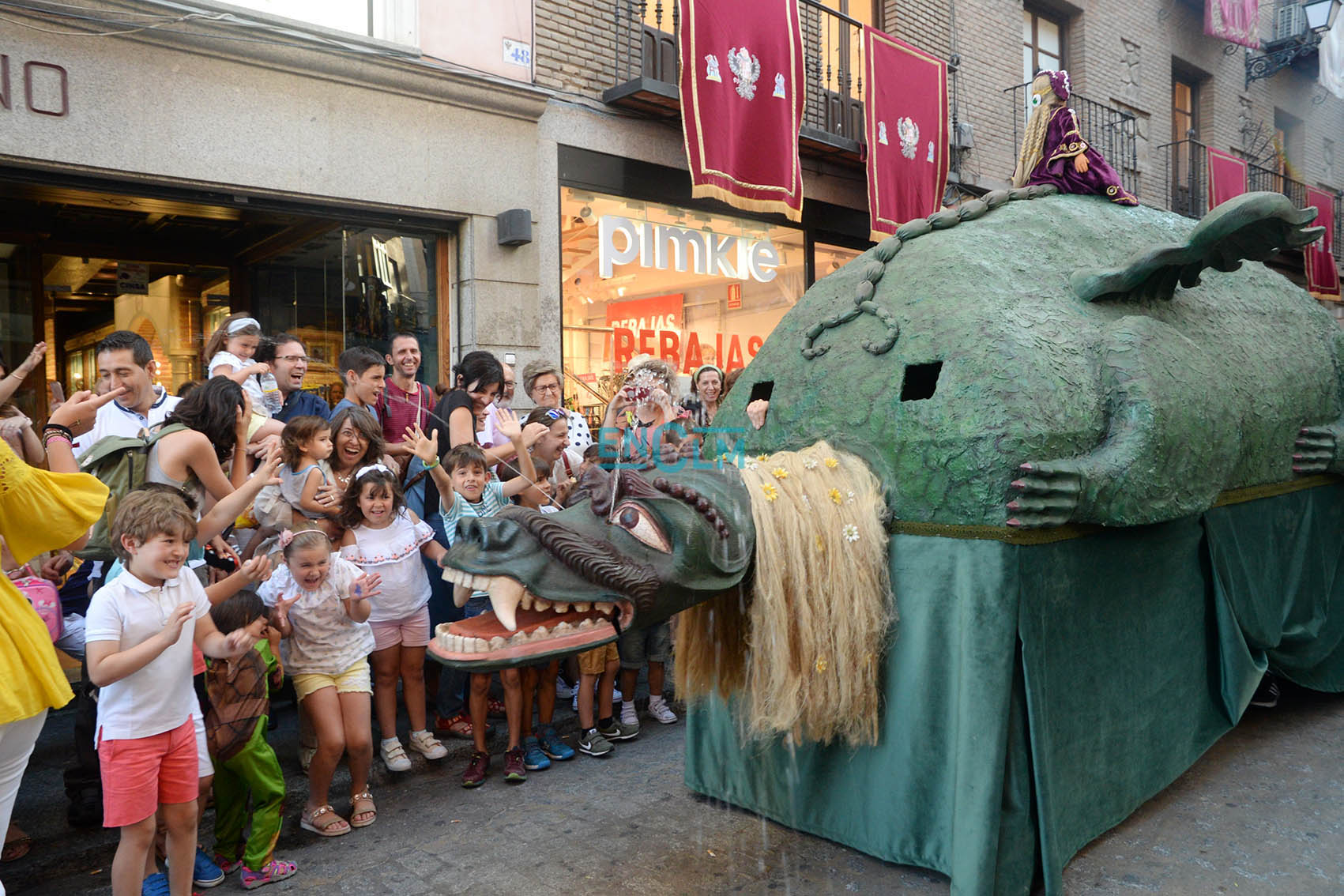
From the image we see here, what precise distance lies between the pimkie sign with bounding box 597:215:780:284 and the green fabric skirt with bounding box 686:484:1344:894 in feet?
18.3

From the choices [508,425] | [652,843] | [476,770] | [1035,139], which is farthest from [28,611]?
[1035,139]

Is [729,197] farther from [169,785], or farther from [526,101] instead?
[169,785]

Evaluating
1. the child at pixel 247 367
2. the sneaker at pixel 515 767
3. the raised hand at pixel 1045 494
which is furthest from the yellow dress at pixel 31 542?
the raised hand at pixel 1045 494

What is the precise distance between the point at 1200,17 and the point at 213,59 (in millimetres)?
15998

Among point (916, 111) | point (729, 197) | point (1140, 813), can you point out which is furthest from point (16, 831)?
point (916, 111)

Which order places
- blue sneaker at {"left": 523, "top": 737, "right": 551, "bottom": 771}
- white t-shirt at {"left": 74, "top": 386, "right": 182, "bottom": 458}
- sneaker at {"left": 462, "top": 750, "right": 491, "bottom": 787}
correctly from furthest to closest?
1. blue sneaker at {"left": 523, "top": 737, "right": 551, "bottom": 771}
2. sneaker at {"left": 462, "top": 750, "right": 491, "bottom": 787}
3. white t-shirt at {"left": 74, "top": 386, "right": 182, "bottom": 458}

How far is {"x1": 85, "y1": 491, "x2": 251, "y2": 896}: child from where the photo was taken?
2.88m

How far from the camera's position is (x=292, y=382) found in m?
5.15

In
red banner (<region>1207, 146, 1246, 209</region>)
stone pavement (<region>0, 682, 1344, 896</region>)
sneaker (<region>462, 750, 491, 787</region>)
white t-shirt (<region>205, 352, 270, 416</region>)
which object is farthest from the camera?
red banner (<region>1207, 146, 1246, 209</region>)

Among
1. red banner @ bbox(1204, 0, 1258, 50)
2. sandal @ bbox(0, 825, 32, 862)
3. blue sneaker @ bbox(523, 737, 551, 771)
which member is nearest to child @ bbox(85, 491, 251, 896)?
sandal @ bbox(0, 825, 32, 862)

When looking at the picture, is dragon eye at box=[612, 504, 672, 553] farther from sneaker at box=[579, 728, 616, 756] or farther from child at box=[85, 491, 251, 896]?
sneaker at box=[579, 728, 616, 756]

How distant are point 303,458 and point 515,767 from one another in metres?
1.70

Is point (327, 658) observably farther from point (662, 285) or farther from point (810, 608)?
point (662, 285)

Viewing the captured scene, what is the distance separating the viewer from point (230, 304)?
8.26 m
